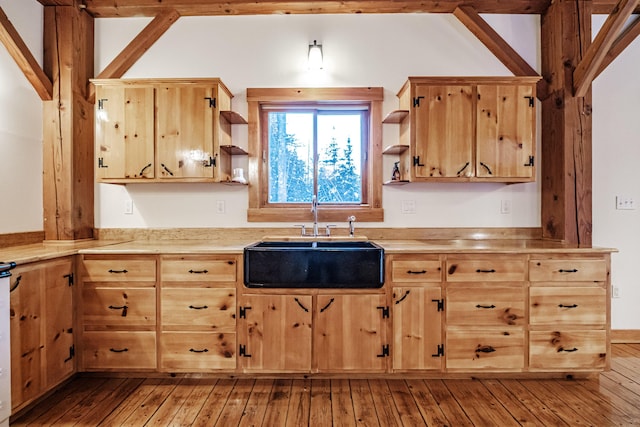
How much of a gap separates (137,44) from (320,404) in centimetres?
300

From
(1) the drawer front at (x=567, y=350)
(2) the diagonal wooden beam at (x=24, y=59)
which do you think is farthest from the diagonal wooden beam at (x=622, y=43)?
(2) the diagonal wooden beam at (x=24, y=59)

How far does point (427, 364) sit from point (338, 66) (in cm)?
234

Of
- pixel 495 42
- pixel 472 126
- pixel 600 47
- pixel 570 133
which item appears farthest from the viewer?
pixel 495 42

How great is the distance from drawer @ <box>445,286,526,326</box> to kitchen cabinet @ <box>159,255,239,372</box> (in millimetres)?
1427

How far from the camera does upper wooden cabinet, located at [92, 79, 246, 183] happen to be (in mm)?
2656

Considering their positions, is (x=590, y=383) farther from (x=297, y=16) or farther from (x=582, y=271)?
(x=297, y=16)

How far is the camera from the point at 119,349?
7.86 feet

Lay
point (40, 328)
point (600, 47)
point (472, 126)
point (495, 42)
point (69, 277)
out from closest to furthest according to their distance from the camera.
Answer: point (40, 328), point (69, 277), point (600, 47), point (472, 126), point (495, 42)

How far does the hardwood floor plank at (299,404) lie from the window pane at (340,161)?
1.47 meters

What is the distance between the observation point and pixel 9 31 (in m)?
2.45

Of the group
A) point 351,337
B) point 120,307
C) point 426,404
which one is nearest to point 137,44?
point 120,307

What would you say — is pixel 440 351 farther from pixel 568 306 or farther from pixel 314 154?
pixel 314 154

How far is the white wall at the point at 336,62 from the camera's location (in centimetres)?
301

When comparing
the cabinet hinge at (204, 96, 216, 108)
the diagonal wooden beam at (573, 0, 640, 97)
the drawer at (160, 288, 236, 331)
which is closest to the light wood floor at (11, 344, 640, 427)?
the drawer at (160, 288, 236, 331)
